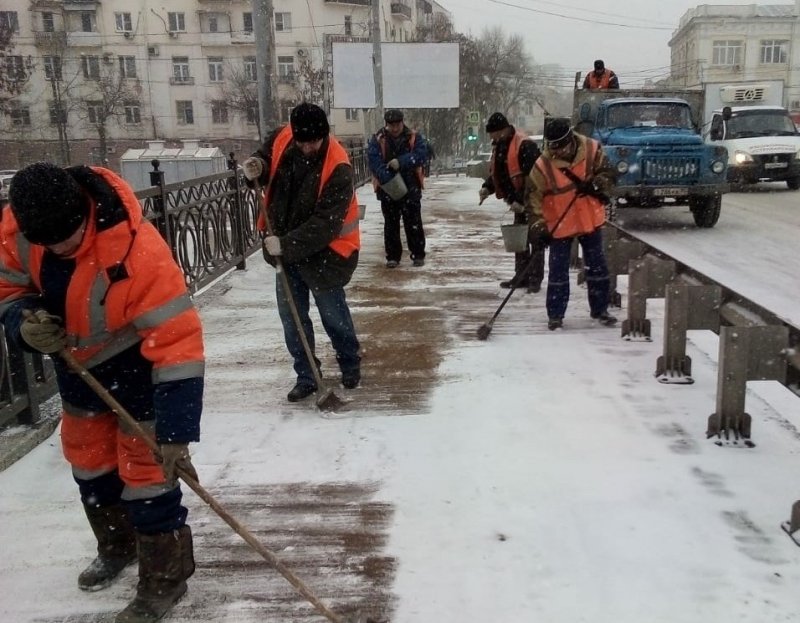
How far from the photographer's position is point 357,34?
57.3 meters

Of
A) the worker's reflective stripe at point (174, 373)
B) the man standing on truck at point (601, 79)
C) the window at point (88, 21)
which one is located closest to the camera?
the worker's reflective stripe at point (174, 373)

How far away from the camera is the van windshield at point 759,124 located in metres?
16.8

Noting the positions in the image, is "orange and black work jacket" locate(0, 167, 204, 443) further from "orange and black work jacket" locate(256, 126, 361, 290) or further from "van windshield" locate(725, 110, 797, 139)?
"van windshield" locate(725, 110, 797, 139)

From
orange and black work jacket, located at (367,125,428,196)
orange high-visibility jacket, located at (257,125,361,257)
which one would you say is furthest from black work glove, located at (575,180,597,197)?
orange and black work jacket, located at (367,125,428,196)

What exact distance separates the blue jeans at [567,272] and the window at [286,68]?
50.4 meters

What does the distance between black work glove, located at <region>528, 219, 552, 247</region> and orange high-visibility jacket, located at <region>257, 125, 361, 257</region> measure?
5.60 feet

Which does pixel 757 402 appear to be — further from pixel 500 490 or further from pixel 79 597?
pixel 79 597

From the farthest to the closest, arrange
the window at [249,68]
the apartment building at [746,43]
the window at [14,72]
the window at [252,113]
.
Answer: the apartment building at [746,43], the window at [249,68], the window at [252,113], the window at [14,72]

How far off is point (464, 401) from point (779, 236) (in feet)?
26.1

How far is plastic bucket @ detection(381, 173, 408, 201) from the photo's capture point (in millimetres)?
7836

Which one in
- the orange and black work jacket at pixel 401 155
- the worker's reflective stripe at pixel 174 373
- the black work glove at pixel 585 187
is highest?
the orange and black work jacket at pixel 401 155

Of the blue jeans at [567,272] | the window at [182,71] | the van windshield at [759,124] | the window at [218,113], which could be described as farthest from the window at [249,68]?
the blue jeans at [567,272]

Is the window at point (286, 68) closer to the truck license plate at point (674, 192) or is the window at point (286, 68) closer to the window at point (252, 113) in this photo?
the window at point (252, 113)

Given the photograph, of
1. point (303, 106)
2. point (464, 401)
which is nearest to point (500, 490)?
point (464, 401)
